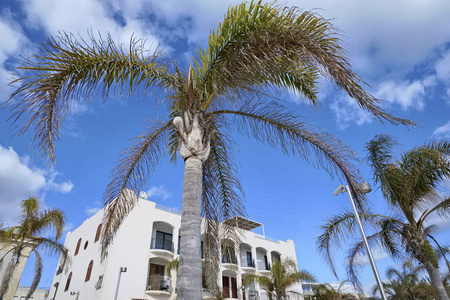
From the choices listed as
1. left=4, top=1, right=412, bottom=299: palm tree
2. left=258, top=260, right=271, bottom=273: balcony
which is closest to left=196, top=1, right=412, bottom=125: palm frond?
left=4, top=1, right=412, bottom=299: palm tree

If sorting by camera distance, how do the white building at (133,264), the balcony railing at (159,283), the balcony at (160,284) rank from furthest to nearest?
the balcony railing at (159,283), the balcony at (160,284), the white building at (133,264)

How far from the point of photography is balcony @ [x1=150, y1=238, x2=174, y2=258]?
926 inches

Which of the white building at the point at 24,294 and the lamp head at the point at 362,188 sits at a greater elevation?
the white building at the point at 24,294

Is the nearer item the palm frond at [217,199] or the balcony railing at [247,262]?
the palm frond at [217,199]

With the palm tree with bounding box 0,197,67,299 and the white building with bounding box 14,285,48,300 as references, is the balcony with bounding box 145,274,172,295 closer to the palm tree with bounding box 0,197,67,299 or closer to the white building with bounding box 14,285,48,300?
the palm tree with bounding box 0,197,67,299

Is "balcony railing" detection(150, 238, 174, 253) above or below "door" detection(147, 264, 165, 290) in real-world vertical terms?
above

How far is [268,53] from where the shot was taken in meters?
4.94

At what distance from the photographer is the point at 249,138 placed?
7277mm

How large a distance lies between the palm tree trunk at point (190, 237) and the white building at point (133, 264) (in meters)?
14.5

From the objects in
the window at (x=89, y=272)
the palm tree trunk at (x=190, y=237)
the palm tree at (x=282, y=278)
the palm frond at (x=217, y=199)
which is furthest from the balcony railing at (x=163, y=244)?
the palm tree trunk at (x=190, y=237)

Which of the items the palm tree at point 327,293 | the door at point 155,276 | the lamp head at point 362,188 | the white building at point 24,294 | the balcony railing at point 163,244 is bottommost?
the lamp head at point 362,188

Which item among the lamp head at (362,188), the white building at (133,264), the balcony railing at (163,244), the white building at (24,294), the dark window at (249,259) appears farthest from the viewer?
the white building at (24,294)

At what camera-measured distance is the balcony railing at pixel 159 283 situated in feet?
74.5

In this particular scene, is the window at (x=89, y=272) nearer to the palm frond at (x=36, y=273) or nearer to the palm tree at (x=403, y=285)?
the palm frond at (x=36, y=273)
